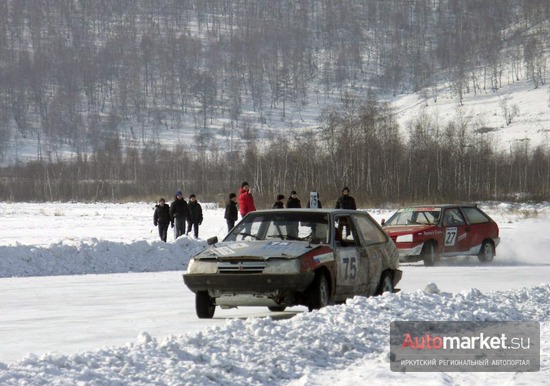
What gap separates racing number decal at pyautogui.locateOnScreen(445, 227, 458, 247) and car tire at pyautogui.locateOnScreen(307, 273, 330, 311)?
1202cm

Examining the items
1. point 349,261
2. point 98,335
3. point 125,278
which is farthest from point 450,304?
point 125,278

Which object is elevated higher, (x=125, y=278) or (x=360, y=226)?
(x=360, y=226)

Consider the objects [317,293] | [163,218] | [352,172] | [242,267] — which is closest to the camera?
[242,267]

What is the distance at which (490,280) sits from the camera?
65.3ft

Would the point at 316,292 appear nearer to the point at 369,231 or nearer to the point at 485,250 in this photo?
the point at 369,231

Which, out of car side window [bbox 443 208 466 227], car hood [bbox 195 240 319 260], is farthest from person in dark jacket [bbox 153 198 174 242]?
A: car hood [bbox 195 240 319 260]

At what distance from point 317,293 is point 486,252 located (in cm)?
1391

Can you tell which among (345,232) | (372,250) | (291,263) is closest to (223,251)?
(291,263)

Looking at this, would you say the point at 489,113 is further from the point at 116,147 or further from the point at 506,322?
the point at 506,322

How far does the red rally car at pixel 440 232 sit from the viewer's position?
2411 centimetres

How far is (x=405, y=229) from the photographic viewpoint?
24.4 meters

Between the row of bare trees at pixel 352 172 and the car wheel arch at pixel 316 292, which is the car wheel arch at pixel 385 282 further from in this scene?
the row of bare trees at pixel 352 172

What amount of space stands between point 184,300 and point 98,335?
4354 millimetres

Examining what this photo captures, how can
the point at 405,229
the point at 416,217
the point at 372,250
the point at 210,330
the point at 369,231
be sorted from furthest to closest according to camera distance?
1. the point at 416,217
2. the point at 405,229
3. the point at 369,231
4. the point at 372,250
5. the point at 210,330
